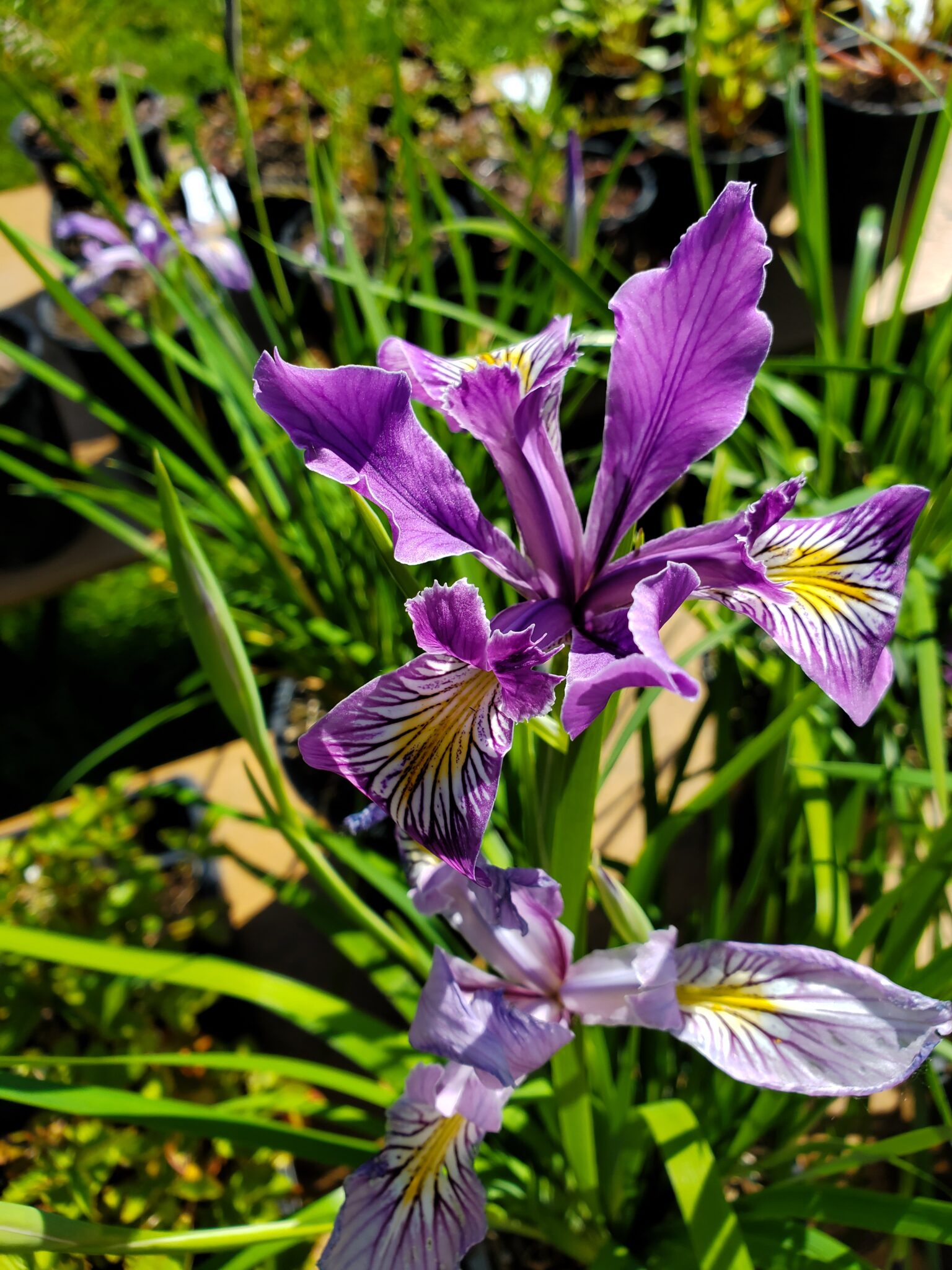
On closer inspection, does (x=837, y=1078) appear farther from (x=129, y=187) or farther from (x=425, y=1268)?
(x=129, y=187)

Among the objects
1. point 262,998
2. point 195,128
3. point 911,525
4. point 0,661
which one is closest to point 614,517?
point 911,525

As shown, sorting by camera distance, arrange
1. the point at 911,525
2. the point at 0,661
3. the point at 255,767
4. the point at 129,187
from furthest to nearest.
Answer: the point at 129,187
the point at 0,661
the point at 255,767
the point at 911,525

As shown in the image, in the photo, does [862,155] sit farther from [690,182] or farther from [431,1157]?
[431,1157]

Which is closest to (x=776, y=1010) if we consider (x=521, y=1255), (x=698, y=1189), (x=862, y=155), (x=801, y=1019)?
(x=801, y=1019)

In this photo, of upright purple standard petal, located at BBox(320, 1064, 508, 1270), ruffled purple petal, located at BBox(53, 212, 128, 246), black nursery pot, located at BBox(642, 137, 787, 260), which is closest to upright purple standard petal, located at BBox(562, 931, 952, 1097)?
upright purple standard petal, located at BBox(320, 1064, 508, 1270)

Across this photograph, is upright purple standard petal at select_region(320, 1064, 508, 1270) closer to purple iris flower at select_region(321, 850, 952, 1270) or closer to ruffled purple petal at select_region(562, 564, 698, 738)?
purple iris flower at select_region(321, 850, 952, 1270)

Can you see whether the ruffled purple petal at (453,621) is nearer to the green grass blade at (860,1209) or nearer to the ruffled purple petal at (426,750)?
the ruffled purple petal at (426,750)
